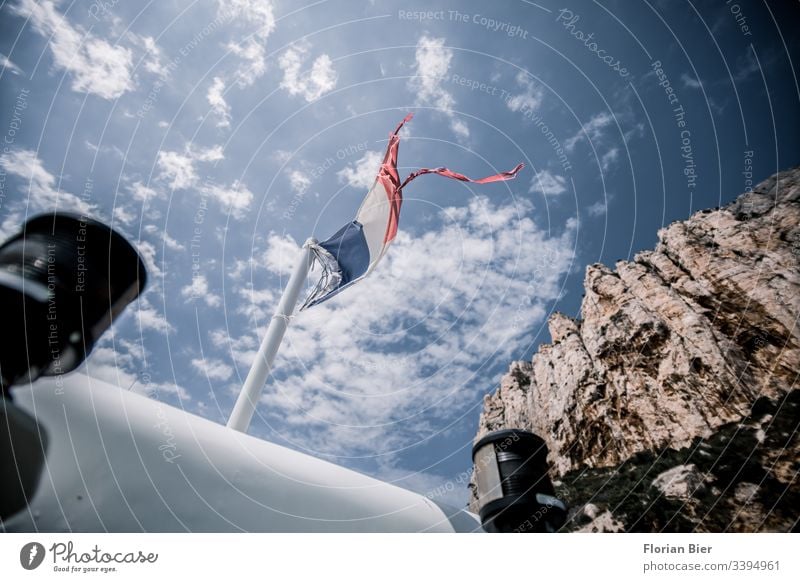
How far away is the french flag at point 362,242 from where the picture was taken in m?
9.42

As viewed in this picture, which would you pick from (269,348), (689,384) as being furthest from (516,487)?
(689,384)

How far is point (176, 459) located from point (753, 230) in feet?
127

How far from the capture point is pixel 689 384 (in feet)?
73.9

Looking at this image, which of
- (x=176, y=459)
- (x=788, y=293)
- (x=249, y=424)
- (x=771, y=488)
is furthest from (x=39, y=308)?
(x=788, y=293)

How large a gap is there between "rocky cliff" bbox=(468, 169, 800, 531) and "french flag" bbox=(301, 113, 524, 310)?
13.8 meters

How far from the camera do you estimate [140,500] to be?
8.95 feet

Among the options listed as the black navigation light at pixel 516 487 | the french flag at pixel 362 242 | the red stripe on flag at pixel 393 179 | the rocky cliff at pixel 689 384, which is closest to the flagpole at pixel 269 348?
the french flag at pixel 362 242

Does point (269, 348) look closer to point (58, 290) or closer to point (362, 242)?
point (362, 242)

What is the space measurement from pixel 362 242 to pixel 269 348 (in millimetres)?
3818

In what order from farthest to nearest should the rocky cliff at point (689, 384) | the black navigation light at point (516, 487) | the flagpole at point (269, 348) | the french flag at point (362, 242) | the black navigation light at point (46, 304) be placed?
the rocky cliff at point (689, 384), the french flag at point (362, 242), the flagpole at point (269, 348), the black navigation light at point (516, 487), the black navigation light at point (46, 304)

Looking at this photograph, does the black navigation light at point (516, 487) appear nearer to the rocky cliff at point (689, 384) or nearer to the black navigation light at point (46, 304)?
the black navigation light at point (46, 304)

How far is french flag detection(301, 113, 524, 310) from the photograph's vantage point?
9.42 metres

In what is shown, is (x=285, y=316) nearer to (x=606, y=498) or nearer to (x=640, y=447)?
(x=606, y=498)

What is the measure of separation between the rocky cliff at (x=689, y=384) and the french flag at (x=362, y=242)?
13813 millimetres
